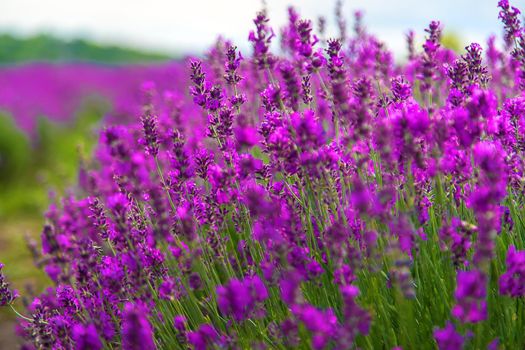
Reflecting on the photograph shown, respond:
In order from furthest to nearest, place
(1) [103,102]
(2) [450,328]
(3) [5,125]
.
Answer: (1) [103,102], (3) [5,125], (2) [450,328]

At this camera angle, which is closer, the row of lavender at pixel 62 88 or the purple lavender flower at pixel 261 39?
the purple lavender flower at pixel 261 39

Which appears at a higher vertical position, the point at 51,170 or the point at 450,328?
the point at 450,328

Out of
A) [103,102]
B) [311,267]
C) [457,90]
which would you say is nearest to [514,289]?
[311,267]

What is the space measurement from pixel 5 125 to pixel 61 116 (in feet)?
14.7

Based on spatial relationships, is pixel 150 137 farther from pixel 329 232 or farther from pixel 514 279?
pixel 514 279

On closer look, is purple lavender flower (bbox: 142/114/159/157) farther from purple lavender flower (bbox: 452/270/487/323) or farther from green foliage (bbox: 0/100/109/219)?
green foliage (bbox: 0/100/109/219)

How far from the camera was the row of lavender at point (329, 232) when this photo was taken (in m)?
1.78

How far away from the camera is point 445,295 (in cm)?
211

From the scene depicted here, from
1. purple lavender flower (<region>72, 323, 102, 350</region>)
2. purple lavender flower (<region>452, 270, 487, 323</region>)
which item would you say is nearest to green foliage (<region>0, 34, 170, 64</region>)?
purple lavender flower (<region>72, 323, 102, 350</region>)

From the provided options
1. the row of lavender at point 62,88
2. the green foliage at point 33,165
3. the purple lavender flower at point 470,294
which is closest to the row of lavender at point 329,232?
the purple lavender flower at point 470,294

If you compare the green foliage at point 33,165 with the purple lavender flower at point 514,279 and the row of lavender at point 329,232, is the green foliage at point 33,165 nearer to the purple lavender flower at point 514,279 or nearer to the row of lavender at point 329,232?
the row of lavender at point 329,232

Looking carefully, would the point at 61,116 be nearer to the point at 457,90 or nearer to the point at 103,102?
the point at 103,102

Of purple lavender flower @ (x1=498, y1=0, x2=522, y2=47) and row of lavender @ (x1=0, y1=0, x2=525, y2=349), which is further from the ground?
purple lavender flower @ (x1=498, y1=0, x2=522, y2=47)

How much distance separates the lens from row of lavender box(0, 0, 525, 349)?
1.78 meters
